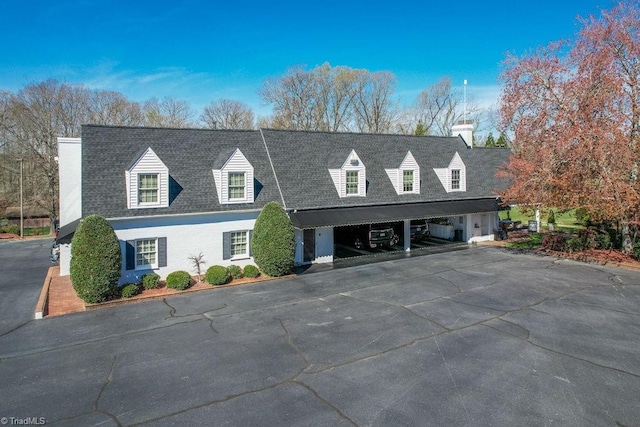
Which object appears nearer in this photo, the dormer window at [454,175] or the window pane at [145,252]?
the window pane at [145,252]

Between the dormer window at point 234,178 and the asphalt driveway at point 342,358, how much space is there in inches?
215

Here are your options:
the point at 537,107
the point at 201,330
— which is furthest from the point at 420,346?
the point at 537,107

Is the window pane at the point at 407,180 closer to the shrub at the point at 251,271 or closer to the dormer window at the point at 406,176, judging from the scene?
the dormer window at the point at 406,176

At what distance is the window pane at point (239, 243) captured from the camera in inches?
800

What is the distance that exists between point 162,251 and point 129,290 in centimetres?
261

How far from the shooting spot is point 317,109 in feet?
190

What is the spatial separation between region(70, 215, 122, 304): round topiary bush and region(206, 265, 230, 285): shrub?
4.08 m

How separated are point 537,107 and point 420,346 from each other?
20432 millimetres

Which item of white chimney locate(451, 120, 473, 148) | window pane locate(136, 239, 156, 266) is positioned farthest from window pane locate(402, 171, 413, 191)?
window pane locate(136, 239, 156, 266)

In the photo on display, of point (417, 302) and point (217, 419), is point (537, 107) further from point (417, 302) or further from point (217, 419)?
point (217, 419)

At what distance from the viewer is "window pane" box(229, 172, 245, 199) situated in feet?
66.9

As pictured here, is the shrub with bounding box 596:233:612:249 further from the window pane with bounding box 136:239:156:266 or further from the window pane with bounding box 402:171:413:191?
the window pane with bounding box 136:239:156:266

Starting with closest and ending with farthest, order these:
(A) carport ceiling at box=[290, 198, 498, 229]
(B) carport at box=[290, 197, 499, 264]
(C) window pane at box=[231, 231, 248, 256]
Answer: (C) window pane at box=[231, 231, 248, 256]
(A) carport ceiling at box=[290, 198, 498, 229]
(B) carport at box=[290, 197, 499, 264]

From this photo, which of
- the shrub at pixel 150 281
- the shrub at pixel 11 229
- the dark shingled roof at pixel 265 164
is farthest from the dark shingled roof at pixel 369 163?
the shrub at pixel 11 229
